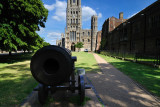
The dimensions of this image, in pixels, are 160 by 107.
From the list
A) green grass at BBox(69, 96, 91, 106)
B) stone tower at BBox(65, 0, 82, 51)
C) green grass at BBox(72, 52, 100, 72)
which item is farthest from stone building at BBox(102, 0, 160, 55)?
stone tower at BBox(65, 0, 82, 51)

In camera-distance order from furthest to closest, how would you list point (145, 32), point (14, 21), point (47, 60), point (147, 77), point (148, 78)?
point (145, 32) → point (14, 21) → point (147, 77) → point (148, 78) → point (47, 60)

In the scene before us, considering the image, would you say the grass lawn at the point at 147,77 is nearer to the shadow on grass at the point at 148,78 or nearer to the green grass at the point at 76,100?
the shadow on grass at the point at 148,78

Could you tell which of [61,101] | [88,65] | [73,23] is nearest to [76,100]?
[61,101]

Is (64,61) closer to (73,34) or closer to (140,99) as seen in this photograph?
(140,99)

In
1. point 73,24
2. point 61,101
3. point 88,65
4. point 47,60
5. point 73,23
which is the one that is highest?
point 73,23

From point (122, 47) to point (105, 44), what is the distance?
13910mm

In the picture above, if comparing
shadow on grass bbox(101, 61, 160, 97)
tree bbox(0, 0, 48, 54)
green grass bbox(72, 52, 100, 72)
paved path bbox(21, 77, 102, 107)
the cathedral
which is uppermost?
the cathedral

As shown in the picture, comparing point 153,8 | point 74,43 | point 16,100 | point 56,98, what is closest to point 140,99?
point 56,98

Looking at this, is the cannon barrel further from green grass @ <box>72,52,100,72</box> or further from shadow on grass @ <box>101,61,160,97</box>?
green grass @ <box>72,52,100,72</box>

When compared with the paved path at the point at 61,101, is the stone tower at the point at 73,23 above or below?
above

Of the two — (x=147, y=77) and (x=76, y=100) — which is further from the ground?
A: (x=147, y=77)

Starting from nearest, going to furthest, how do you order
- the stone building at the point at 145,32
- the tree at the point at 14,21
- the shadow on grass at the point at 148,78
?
the shadow on grass at the point at 148,78, the tree at the point at 14,21, the stone building at the point at 145,32

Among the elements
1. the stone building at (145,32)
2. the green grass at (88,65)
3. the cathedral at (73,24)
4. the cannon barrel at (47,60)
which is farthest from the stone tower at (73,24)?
the cannon barrel at (47,60)

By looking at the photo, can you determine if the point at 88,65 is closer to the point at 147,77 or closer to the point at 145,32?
the point at 147,77
